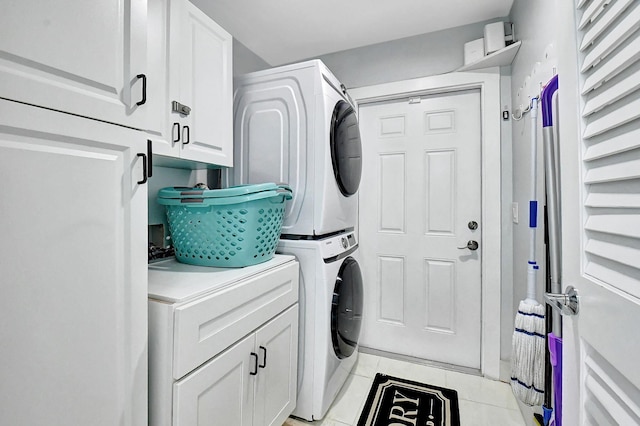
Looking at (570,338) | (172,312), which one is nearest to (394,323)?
(570,338)

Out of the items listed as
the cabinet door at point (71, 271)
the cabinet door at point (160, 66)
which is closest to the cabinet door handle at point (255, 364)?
the cabinet door at point (71, 271)

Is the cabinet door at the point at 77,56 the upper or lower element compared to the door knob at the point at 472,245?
upper

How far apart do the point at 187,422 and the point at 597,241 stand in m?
1.19

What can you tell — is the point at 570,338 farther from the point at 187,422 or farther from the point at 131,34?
the point at 131,34

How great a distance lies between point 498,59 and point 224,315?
7.39ft

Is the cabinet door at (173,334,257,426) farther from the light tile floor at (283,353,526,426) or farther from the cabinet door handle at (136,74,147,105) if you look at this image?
the cabinet door handle at (136,74,147,105)

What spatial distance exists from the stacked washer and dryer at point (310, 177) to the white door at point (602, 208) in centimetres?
105

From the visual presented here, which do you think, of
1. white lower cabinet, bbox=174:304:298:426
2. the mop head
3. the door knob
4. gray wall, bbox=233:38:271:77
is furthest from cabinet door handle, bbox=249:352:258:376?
gray wall, bbox=233:38:271:77

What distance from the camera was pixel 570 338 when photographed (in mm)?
736

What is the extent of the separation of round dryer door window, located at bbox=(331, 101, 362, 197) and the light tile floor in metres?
1.29

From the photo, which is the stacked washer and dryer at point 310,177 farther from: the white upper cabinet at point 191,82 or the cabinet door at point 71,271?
the cabinet door at point 71,271

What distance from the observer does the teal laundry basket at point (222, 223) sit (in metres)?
1.28

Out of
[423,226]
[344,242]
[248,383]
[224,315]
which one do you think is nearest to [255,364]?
[248,383]

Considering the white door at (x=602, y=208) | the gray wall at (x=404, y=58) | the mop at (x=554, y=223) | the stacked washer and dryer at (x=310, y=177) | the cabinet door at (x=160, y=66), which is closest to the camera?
the white door at (x=602, y=208)
